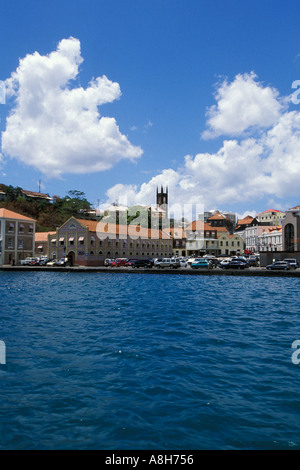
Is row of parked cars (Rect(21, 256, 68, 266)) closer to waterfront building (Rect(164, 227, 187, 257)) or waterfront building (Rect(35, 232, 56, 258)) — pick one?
waterfront building (Rect(35, 232, 56, 258))

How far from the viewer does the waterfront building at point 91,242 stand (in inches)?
3123

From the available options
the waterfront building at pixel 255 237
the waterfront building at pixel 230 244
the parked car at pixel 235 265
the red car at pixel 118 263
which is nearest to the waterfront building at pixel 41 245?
the red car at pixel 118 263

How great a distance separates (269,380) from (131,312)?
13526mm

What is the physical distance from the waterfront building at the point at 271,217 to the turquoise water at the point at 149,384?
456 feet

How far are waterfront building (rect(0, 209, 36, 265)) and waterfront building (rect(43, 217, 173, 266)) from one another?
17.4 ft

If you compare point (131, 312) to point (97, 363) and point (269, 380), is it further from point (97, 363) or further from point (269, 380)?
point (269, 380)

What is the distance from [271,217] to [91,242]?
9977cm

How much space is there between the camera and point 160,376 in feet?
34.6

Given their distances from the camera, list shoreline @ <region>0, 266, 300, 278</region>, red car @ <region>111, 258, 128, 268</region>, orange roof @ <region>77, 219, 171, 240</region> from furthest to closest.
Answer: orange roof @ <region>77, 219, 171, 240</region> → red car @ <region>111, 258, 128, 268</region> → shoreline @ <region>0, 266, 300, 278</region>

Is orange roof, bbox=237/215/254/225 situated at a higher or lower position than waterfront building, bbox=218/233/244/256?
higher

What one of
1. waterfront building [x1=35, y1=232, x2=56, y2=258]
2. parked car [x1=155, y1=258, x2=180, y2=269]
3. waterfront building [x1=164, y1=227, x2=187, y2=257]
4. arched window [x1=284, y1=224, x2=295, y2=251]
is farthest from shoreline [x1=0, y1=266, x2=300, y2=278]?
waterfront building [x1=164, y1=227, x2=187, y2=257]

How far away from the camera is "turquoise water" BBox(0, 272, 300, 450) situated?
7258 mm

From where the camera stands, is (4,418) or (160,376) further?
(160,376)
